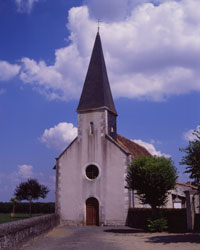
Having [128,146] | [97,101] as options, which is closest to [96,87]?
[97,101]

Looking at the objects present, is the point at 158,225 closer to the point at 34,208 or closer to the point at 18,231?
the point at 18,231

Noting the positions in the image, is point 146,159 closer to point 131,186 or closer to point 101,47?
point 131,186

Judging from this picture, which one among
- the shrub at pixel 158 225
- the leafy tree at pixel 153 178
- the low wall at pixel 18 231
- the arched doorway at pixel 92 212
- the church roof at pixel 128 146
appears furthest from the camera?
the church roof at pixel 128 146

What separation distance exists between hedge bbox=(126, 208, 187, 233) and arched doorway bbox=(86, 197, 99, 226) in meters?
2.86

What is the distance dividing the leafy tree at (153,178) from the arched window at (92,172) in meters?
5.13

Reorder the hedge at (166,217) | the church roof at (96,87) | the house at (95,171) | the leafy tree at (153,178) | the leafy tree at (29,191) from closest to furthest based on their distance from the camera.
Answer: the leafy tree at (153,178) < the hedge at (166,217) < the house at (95,171) < the church roof at (96,87) < the leafy tree at (29,191)

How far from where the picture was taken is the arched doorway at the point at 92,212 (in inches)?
995

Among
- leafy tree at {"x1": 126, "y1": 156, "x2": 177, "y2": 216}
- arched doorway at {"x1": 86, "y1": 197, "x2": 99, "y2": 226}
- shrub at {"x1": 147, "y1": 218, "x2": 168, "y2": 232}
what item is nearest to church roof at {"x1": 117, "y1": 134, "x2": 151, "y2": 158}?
arched doorway at {"x1": 86, "y1": 197, "x2": 99, "y2": 226}

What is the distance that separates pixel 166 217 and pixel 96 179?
6.88 meters

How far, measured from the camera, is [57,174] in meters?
27.5

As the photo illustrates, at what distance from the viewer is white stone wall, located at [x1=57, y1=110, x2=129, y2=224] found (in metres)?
24.7

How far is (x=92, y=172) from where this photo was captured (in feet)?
85.8

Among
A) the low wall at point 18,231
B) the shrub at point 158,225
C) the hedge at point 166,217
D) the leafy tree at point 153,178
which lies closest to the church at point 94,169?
the hedge at point 166,217

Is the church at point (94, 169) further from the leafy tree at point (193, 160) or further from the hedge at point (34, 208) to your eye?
the hedge at point (34, 208)
